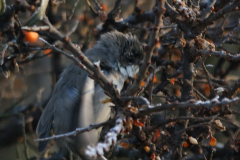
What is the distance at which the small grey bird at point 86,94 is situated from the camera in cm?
310

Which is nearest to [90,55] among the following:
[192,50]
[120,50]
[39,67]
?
[120,50]

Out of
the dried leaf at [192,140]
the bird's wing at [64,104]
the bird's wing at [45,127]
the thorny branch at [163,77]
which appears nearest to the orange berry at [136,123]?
the thorny branch at [163,77]

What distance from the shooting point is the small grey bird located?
3097 mm

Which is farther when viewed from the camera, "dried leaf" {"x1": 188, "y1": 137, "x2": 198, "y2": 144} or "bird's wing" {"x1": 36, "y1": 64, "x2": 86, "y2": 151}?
"bird's wing" {"x1": 36, "y1": 64, "x2": 86, "y2": 151}

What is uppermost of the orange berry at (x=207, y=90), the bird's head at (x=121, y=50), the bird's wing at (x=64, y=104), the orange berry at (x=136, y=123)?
the orange berry at (x=136, y=123)

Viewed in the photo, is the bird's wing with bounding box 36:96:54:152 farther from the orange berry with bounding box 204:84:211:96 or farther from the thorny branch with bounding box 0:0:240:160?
the orange berry with bounding box 204:84:211:96

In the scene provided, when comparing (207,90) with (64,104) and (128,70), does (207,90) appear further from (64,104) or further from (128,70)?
(64,104)

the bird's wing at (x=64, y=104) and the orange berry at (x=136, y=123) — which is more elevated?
the orange berry at (x=136, y=123)

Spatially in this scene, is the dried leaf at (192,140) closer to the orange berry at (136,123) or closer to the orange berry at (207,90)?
the orange berry at (136,123)

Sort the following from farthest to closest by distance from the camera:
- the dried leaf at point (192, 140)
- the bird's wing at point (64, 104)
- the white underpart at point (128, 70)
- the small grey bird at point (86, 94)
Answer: the white underpart at point (128, 70), the bird's wing at point (64, 104), the small grey bird at point (86, 94), the dried leaf at point (192, 140)

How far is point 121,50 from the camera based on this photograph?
405 centimetres

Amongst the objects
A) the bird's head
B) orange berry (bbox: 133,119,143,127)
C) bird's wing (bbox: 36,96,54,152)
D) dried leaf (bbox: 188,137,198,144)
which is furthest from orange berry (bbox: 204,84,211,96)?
orange berry (bbox: 133,119,143,127)

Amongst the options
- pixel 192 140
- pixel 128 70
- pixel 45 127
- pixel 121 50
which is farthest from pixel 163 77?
pixel 45 127

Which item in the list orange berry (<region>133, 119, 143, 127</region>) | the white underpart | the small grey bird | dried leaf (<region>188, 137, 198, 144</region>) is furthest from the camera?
the white underpart
